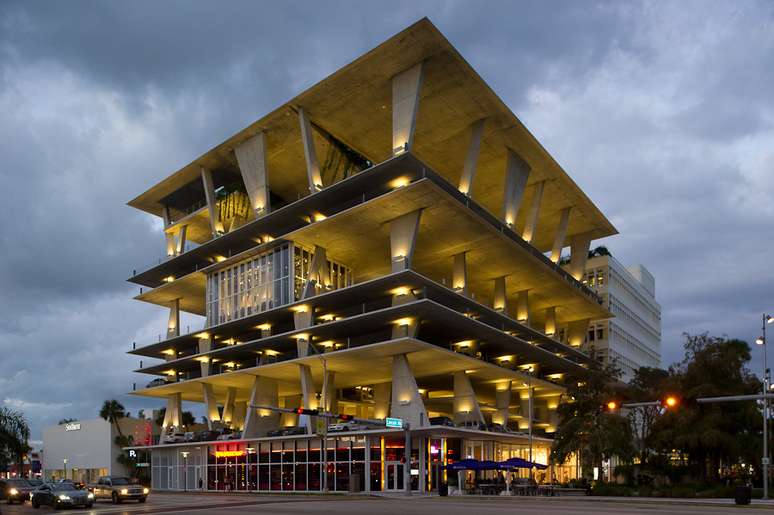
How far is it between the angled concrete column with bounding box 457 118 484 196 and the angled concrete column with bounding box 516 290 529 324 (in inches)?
860

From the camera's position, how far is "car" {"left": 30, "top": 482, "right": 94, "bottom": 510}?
39.6 metres

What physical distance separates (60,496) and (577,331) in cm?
7560

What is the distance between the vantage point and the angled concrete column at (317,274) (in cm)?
6906

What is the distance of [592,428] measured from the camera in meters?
61.2

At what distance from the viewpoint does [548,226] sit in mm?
93250

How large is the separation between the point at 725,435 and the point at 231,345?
161 feet

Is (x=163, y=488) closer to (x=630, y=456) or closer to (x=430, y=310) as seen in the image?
(x=430, y=310)

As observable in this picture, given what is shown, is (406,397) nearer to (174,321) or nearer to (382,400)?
(382,400)

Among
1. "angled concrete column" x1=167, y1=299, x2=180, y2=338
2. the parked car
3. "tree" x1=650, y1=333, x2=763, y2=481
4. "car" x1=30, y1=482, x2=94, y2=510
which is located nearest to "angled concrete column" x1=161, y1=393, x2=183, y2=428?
the parked car

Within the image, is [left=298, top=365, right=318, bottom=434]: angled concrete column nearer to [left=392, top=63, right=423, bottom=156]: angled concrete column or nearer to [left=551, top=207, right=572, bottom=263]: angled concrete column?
[left=392, top=63, right=423, bottom=156]: angled concrete column

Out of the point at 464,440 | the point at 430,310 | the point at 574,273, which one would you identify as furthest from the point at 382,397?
the point at 574,273

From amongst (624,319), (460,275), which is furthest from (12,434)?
(624,319)

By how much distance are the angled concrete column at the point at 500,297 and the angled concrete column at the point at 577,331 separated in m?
25.4

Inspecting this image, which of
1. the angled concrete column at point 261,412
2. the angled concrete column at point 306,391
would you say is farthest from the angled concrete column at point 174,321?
the angled concrete column at point 306,391
